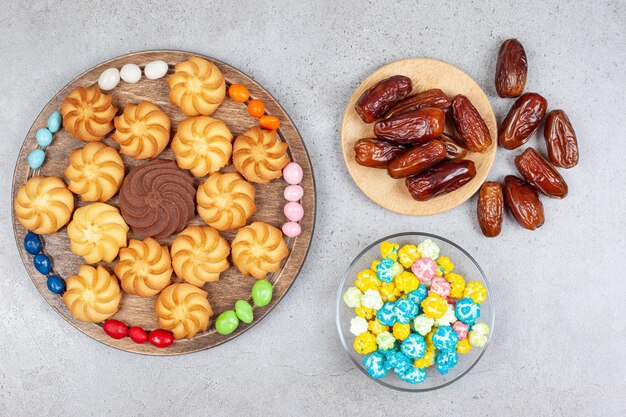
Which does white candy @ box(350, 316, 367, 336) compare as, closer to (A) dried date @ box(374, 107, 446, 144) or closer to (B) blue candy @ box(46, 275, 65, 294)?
(A) dried date @ box(374, 107, 446, 144)

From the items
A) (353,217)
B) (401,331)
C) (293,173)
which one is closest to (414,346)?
(401,331)

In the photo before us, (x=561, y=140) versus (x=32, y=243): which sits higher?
(x=561, y=140)

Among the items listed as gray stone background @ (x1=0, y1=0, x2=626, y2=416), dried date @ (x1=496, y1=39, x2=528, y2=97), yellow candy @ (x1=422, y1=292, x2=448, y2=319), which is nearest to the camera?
yellow candy @ (x1=422, y1=292, x2=448, y2=319)

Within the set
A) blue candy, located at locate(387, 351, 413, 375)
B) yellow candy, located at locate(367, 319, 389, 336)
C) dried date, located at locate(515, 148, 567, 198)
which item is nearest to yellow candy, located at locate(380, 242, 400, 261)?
yellow candy, located at locate(367, 319, 389, 336)

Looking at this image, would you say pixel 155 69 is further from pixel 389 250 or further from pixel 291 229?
pixel 389 250

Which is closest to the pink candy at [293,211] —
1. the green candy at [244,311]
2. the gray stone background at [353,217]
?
the gray stone background at [353,217]

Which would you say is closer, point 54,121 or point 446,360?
point 446,360

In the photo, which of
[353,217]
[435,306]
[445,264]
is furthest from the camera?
[353,217]
